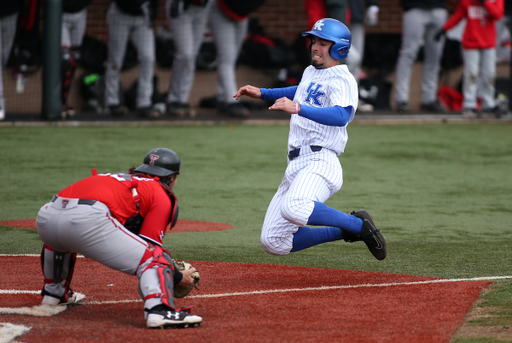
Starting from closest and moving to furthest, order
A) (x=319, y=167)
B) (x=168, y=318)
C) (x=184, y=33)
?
(x=168, y=318) → (x=319, y=167) → (x=184, y=33)

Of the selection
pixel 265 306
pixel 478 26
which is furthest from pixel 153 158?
pixel 478 26

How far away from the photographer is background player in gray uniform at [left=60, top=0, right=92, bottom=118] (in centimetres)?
1036

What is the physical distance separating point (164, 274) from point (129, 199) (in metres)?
0.39

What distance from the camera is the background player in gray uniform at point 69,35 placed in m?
10.4

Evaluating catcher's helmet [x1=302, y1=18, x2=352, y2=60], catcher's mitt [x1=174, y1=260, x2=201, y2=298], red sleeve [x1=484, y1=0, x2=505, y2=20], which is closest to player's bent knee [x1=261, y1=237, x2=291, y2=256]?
catcher's mitt [x1=174, y1=260, x2=201, y2=298]

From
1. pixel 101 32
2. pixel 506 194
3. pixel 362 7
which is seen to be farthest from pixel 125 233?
pixel 101 32

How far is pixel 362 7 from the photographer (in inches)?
464

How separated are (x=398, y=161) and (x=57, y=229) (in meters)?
6.13

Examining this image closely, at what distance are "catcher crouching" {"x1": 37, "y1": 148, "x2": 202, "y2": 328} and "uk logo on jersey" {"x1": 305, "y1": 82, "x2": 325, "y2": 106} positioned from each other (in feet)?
4.07

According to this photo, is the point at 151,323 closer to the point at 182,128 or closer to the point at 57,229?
the point at 57,229

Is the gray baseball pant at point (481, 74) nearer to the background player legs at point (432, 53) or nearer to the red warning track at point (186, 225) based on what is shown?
the background player legs at point (432, 53)

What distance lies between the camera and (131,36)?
35.7 feet

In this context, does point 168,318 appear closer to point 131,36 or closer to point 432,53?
point 131,36

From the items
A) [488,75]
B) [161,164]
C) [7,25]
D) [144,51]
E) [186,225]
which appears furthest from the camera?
[488,75]
